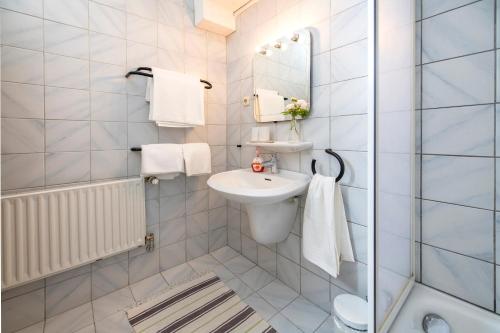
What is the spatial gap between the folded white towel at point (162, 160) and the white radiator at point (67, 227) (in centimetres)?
14

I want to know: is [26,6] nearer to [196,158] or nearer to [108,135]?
[108,135]

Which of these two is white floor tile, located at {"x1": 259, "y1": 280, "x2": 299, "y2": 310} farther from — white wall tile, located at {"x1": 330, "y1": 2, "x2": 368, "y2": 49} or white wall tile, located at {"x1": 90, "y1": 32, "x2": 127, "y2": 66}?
white wall tile, located at {"x1": 90, "y1": 32, "x2": 127, "y2": 66}

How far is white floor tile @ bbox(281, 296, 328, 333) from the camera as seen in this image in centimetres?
130

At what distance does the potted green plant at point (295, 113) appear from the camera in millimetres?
1369

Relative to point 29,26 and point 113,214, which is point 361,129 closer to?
point 113,214

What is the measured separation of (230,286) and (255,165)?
2.85 ft

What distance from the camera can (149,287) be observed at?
5.26 ft

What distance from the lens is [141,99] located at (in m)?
1.60

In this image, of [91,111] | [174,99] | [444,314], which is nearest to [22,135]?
[91,111]

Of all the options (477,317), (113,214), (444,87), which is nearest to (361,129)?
(444,87)

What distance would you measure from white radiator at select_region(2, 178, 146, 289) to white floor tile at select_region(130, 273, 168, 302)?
310mm

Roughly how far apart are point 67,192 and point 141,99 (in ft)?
2.43

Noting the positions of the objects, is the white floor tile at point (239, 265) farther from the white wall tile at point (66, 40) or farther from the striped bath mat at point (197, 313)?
the white wall tile at point (66, 40)

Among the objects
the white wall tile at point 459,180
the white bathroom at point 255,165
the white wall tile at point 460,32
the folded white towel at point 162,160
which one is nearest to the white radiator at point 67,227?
the white bathroom at point 255,165
